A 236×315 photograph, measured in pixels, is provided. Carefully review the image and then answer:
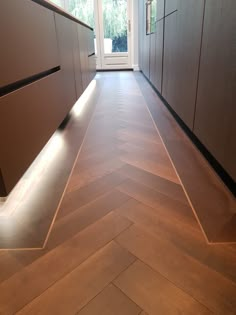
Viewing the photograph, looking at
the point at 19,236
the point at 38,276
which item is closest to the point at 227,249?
the point at 38,276

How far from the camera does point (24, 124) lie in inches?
44.1

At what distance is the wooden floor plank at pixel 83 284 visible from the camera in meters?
0.68

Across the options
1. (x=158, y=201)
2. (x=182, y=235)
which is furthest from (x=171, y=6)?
(x=182, y=235)

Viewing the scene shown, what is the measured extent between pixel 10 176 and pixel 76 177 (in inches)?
15.8

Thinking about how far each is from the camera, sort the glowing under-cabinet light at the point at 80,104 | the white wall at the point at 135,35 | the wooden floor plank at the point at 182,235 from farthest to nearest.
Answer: the white wall at the point at 135,35, the glowing under-cabinet light at the point at 80,104, the wooden floor plank at the point at 182,235

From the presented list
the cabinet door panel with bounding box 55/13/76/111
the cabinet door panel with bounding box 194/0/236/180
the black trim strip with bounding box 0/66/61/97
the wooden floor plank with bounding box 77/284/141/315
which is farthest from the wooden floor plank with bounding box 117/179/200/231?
the cabinet door panel with bounding box 55/13/76/111

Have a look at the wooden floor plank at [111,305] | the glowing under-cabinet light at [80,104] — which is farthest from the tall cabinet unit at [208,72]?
the glowing under-cabinet light at [80,104]

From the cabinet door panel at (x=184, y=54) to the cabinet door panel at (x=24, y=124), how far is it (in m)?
0.88

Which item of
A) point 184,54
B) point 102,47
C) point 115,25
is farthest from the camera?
point 102,47

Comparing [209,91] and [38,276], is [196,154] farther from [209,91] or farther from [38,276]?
[38,276]

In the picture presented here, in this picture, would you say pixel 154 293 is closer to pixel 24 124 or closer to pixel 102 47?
pixel 24 124

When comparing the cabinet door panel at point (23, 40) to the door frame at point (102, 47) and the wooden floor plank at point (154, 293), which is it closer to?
the wooden floor plank at point (154, 293)

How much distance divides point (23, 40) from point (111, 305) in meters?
1.08

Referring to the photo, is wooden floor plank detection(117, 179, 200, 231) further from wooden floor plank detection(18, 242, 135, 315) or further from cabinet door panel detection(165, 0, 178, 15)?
cabinet door panel detection(165, 0, 178, 15)
